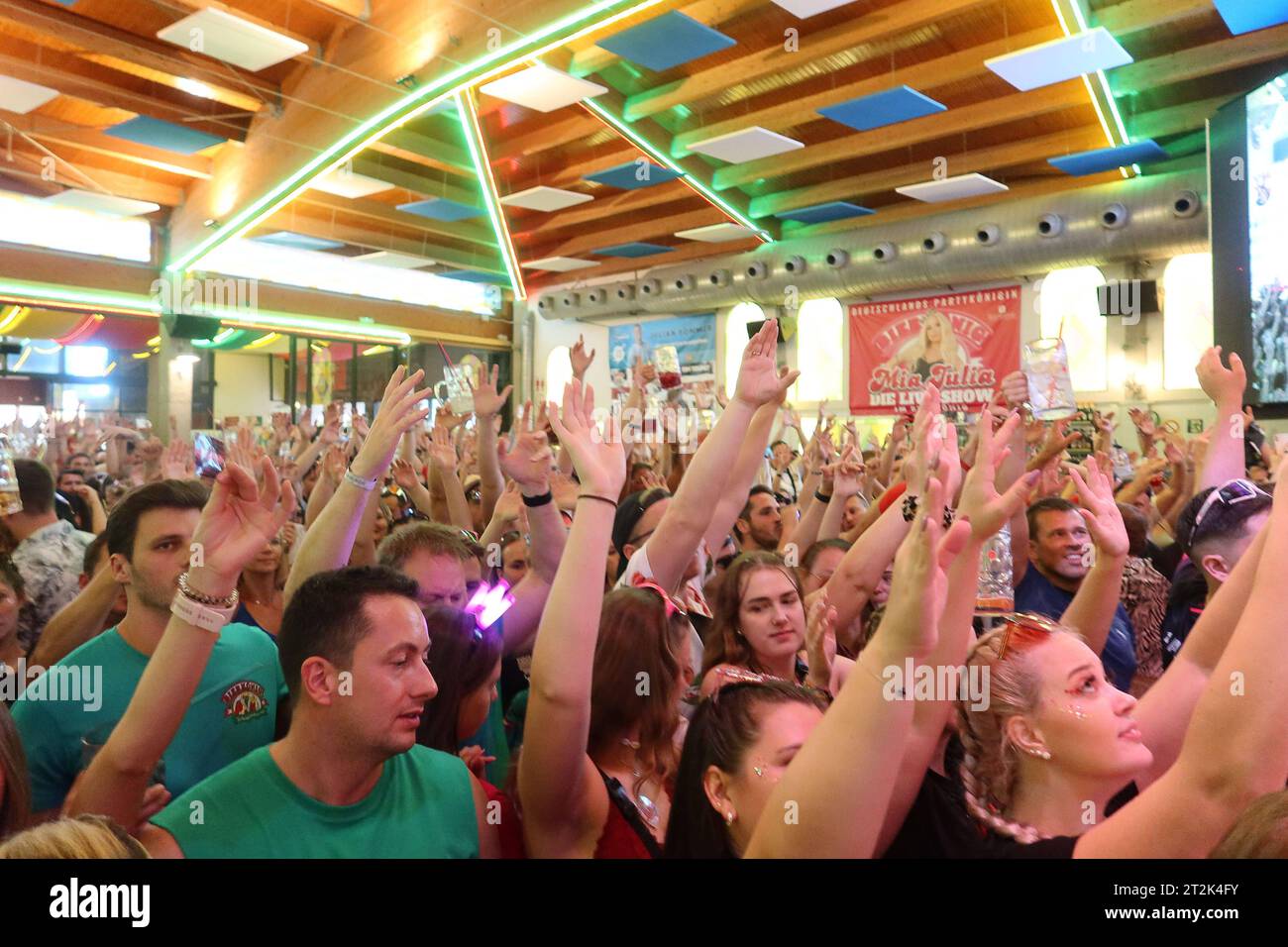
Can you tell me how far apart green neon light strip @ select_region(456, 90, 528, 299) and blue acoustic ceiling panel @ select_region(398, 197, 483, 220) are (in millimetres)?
181

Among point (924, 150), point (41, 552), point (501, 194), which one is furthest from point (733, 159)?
point (41, 552)

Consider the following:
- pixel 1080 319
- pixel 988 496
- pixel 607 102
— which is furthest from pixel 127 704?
pixel 1080 319

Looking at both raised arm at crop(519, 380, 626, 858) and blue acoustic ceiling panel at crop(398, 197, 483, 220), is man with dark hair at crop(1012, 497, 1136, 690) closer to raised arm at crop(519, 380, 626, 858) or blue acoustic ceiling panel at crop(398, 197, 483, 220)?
raised arm at crop(519, 380, 626, 858)

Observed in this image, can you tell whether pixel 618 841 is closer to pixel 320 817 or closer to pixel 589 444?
pixel 320 817

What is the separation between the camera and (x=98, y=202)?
29.7ft

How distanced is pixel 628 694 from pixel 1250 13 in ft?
19.8

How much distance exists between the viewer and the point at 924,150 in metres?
8.60

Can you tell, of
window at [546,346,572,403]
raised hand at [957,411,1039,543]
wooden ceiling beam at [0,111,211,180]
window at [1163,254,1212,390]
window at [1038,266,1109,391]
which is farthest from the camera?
window at [546,346,572,403]

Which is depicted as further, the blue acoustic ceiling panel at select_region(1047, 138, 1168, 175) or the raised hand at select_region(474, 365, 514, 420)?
the blue acoustic ceiling panel at select_region(1047, 138, 1168, 175)

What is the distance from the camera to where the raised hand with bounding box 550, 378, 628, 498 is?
61.9 inches

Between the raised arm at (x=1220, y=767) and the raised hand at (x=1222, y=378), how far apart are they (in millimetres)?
1641

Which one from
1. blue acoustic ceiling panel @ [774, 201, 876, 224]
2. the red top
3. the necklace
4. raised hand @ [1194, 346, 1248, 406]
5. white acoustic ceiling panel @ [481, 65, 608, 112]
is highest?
white acoustic ceiling panel @ [481, 65, 608, 112]

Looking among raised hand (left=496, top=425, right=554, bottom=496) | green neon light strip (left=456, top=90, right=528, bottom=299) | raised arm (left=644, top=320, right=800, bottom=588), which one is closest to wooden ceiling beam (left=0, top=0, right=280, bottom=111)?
green neon light strip (left=456, top=90, right=528, bottom=299)
